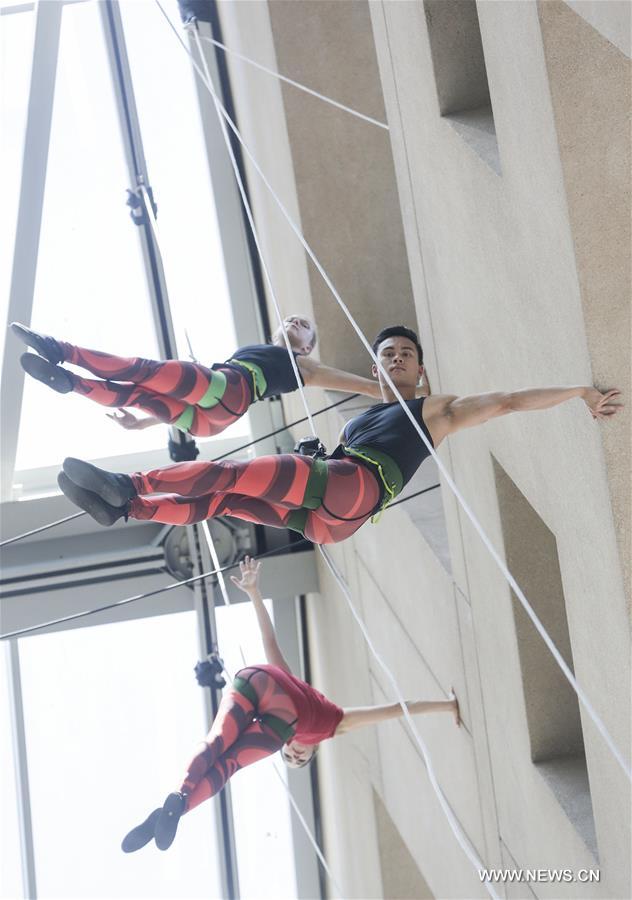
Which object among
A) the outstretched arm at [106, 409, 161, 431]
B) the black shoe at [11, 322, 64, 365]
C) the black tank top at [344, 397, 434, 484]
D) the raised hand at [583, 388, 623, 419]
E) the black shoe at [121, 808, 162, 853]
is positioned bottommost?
the black shoe at [121, 808, 162, 853]

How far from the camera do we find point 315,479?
353cm

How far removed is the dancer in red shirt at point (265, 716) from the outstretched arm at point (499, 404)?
4.78ft

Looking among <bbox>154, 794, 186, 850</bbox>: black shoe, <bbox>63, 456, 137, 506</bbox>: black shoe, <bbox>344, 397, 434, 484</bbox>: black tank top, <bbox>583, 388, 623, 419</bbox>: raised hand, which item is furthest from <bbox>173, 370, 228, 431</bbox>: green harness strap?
<bbox>583, 388, 623, 419</bbox>: raised hand

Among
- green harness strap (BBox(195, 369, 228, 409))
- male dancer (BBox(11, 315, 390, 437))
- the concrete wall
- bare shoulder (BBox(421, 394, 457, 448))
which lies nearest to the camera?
the concrete wall

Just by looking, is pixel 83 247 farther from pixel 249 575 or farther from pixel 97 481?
pixel 97 481

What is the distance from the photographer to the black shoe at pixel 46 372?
12.4 feet

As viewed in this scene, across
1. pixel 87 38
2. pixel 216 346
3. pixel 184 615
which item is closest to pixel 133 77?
pixel 87 38

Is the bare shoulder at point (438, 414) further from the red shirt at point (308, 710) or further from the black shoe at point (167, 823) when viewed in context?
the red shirt at point (308, 710)

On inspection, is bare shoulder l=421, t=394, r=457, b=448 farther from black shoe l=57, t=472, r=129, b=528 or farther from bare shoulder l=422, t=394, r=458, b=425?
black shoe l=57, t=472, r=129, b=528

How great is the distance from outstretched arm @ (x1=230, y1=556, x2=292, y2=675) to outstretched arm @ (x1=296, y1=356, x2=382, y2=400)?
2.39ft

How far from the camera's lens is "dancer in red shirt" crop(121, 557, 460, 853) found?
465 centimetres

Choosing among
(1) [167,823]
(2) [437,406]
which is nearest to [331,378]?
(2) [437,406]

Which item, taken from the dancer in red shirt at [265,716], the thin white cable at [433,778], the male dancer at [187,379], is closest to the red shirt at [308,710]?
the dancer in red shirt at [265,716]

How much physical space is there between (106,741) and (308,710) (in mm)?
Result: 2780
